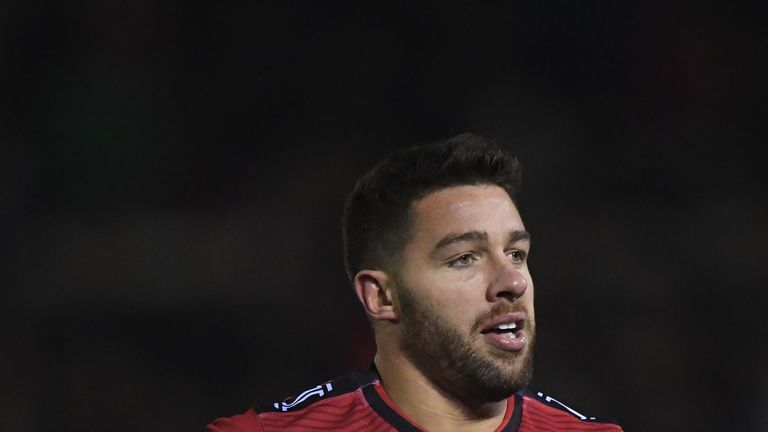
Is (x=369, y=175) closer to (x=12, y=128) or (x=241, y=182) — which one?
(x=241, y=182)

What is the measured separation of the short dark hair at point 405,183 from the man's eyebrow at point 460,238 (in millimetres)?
101

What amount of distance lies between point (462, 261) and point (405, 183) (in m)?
0.26

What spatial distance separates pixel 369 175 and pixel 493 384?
2.09 feet

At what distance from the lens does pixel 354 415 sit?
2.57m

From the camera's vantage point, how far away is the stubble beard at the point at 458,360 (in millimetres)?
2393

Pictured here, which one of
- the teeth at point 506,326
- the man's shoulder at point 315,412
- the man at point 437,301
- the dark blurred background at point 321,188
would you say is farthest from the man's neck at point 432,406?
the dark blurred background at point 321,188

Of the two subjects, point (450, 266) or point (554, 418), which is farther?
point (554, 418)

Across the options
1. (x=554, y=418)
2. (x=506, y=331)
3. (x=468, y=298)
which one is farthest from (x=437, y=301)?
(x=554, y=418)

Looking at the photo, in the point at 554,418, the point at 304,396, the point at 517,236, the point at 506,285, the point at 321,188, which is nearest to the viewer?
the point at 506,285

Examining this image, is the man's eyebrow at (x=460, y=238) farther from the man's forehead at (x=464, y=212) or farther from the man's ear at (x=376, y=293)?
the man's ear at (x=376, y=293)

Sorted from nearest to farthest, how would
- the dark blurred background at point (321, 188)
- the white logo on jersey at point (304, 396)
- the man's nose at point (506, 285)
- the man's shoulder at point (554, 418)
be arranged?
the man's nose at point (506, 285)
the white logo on jersey at point (304, 396)
the man's shoulder at point (554, 418)
the dark blurred background at point (321, 188)

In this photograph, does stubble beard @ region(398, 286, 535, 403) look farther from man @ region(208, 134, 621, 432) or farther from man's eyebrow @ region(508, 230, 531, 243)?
man's eyebrow @ region(508, 230, 531, 243)

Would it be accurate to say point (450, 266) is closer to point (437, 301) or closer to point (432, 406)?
point (437, 301)

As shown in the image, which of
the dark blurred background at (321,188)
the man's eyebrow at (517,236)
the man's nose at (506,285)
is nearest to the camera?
the man's nose at (506,285)
